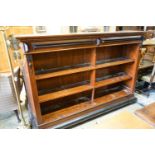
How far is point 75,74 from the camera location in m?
2.31

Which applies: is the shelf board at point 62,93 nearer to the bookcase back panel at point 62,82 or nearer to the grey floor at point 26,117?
the bookcase back panel at point 62,82

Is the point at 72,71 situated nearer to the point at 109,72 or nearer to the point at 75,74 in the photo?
the point at 75,74

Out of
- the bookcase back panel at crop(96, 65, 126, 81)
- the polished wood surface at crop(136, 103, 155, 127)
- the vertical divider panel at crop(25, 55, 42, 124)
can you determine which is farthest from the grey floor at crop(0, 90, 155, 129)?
the polished wood surface at crop(136, 103, 155, 127)

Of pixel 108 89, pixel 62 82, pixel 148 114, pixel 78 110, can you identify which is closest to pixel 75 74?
pixel 62 82

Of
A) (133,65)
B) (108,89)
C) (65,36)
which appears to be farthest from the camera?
(108,89)

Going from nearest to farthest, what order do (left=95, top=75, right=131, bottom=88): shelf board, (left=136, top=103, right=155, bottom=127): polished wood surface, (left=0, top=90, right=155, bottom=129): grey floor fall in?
(left=136, top=103, right=155, bottom=127): polished wood surface
(left=0, top=90, right=155, bottom=129): grey floor
(left=95, top=75, right=131, bottom=88): shelf board

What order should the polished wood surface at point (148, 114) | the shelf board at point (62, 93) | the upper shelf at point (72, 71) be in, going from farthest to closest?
the shelf board at point (62, 93), the upper shelf at point (72, 71), the polished wood surface at point (148, 114)

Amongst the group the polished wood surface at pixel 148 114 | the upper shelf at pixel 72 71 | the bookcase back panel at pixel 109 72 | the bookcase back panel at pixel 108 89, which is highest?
the upper shelf at pixel 72 71

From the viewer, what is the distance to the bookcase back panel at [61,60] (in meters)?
1.94

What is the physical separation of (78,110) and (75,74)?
1.86ft

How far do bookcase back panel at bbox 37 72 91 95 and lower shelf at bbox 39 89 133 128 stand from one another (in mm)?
354

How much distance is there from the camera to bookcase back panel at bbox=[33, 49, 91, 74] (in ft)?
6.36

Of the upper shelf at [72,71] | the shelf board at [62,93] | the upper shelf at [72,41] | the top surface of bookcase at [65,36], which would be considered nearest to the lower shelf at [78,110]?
the shelf board at [62,93]

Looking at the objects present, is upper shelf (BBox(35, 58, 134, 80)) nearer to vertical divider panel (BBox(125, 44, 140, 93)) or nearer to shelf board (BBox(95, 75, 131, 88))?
vertical divider panel (BBox(125, 44, 140, 93))
